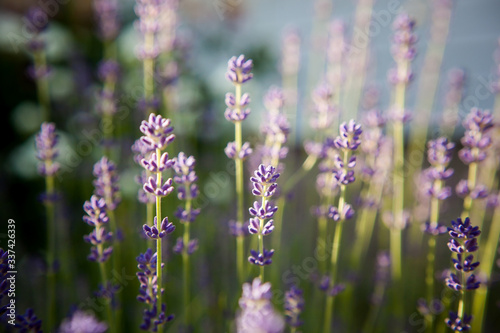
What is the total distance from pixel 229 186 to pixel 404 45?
1352mm

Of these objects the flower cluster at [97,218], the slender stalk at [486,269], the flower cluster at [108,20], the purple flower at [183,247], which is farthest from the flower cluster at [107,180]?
the slender stalk at [486,269]

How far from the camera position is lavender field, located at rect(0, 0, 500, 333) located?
1229 mm

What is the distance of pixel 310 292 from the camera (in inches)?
86.0

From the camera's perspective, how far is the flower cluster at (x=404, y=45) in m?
1.66

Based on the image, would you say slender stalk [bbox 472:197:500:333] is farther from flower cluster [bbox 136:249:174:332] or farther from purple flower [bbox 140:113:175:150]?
purple flower [bbox 140:113:175:150]

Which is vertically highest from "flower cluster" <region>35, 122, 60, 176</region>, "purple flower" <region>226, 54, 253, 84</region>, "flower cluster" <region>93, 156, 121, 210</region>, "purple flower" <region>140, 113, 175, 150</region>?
"purple flower" <region>226, 54, 253, 84</region>

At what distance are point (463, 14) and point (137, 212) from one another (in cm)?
391

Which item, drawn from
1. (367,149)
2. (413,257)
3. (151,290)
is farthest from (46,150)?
(413,257)

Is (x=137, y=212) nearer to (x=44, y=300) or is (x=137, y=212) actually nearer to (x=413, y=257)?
(x=44, y=300)

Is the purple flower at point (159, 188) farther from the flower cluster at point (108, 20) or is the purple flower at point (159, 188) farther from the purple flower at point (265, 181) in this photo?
the flower cluster at point (108, 20)

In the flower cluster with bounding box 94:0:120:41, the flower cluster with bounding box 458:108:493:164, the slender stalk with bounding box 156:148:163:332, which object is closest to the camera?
the slender stalk with bounding box 156:148:163:332

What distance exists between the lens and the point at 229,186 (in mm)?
2586

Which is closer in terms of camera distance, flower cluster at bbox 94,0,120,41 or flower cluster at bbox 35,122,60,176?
flower cluster at bbox 35,122,60,176

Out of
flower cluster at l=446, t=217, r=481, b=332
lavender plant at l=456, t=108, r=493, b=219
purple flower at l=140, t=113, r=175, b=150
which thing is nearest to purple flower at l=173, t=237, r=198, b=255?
purple flower at l=140, t=113, r=175, b=150
